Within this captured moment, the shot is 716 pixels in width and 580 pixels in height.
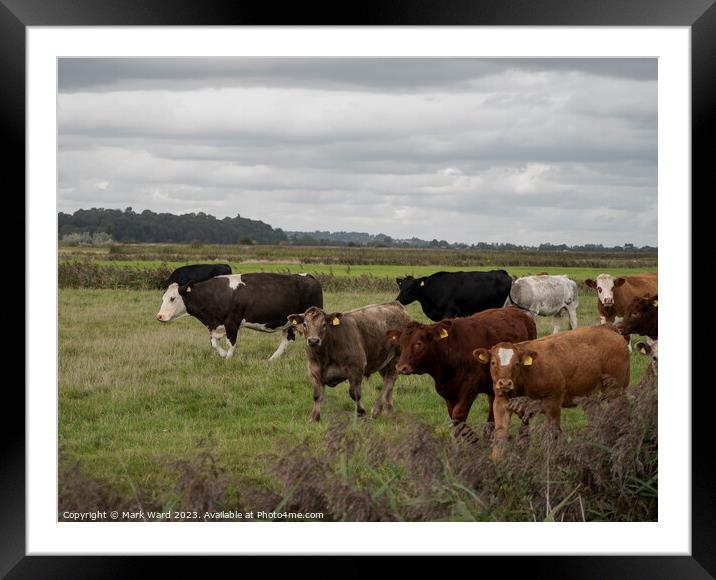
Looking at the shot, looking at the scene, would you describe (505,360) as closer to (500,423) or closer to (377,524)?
(500,423)

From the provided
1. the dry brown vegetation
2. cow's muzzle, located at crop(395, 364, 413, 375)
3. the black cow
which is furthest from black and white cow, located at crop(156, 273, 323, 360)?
the dry brown vegetation

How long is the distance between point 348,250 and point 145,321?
3.60 metres

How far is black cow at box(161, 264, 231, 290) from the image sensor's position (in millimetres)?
9930

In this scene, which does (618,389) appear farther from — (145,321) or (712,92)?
(145,321)

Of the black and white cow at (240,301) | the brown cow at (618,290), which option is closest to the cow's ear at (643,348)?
the brown cow at (618,290)

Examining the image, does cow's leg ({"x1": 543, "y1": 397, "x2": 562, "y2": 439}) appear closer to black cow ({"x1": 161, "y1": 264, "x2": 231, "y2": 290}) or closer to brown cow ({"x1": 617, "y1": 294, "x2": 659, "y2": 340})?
brown cow ({"x1": 617, "y1": 294, "x2": 659, "y2": 340})

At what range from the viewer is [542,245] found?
6.89m

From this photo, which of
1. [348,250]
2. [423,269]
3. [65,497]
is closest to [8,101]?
[65,497]

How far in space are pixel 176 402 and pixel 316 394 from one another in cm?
133

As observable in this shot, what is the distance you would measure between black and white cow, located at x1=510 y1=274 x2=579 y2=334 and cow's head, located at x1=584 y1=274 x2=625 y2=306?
0.69 ft

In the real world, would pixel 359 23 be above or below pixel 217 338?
above

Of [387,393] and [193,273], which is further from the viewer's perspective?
[193,273]

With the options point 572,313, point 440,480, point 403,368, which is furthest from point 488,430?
point 572,313

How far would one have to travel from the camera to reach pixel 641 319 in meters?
7.44
